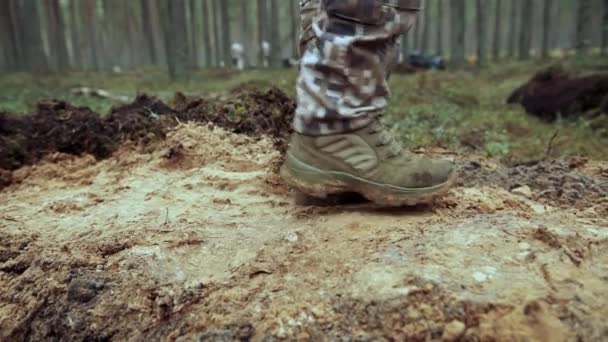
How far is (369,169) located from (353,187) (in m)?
0.08

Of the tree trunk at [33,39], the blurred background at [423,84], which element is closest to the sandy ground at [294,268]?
the blurred background at [423,84]

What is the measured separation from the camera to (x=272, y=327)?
4.25 ft

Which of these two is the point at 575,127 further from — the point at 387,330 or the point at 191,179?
the point at 387,330

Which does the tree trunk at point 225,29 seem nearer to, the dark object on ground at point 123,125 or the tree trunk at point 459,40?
the tree trunk at point 459,40

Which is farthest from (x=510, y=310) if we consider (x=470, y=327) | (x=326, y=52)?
(x=326, y=52)

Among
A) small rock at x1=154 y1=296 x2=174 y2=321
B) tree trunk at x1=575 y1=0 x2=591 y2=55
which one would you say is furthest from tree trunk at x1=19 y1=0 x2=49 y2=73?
small rock at x1=154 y1=296 x2=174 y2=321

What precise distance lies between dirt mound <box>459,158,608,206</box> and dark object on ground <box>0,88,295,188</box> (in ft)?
3.25

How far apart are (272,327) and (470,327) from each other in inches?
17.5

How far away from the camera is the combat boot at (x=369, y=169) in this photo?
5.72ft

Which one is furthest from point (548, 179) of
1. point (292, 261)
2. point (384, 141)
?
point (292, 261)

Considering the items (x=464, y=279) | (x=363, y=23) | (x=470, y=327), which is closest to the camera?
(x=470, y=327)

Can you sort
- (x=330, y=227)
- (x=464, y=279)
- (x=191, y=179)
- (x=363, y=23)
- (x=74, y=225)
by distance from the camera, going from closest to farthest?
(x=464, y=279), (x=363, y=23), (x=330, y=227), (x=74, y=225), (x=191, y=179)

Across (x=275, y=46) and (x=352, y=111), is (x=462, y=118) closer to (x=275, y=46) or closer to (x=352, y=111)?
(x=352, y=111)

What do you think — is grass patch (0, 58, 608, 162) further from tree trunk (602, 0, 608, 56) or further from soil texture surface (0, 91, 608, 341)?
tree trunk (602, 0, 608, 56)
